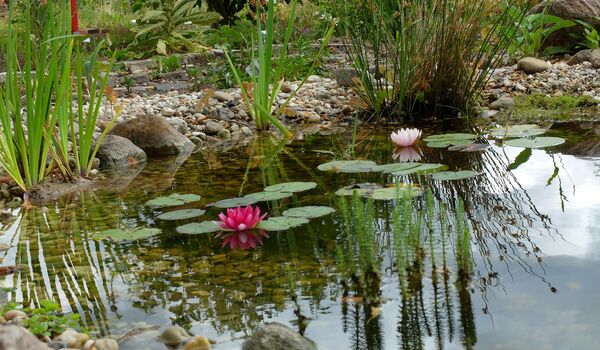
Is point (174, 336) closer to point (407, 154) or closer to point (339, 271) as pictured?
point (339, 271)

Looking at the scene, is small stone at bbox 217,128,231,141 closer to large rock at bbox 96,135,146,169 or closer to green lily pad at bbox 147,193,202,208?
large rock at bbox 96,135,146,169

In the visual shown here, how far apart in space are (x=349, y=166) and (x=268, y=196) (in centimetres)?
63

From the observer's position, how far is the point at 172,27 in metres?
8.64

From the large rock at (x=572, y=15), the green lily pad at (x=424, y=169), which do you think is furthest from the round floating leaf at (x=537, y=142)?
the large rock at (x=572, y=15)

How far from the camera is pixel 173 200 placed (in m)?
3.09

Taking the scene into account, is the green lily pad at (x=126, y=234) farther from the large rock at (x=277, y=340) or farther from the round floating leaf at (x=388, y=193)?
the large rock at (x=277, y=340)

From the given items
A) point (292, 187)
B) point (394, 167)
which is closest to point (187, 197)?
point (292, 187)

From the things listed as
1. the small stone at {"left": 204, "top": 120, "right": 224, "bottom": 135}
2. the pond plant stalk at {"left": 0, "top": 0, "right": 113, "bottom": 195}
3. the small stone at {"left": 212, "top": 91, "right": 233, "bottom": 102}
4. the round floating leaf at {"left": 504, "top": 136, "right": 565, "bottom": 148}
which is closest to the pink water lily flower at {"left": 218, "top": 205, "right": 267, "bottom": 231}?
the pond plant stalk at {"left": 0, "top": 0, "right": 113, "bottom": 195}

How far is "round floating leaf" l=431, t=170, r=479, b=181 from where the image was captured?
312 centimetres

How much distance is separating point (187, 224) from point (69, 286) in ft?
1.92

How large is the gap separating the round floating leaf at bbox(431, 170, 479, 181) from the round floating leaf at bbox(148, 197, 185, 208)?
1.04 meters

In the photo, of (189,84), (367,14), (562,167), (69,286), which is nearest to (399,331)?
(69,286)

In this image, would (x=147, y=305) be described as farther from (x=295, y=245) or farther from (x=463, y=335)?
(x=463, y=335)

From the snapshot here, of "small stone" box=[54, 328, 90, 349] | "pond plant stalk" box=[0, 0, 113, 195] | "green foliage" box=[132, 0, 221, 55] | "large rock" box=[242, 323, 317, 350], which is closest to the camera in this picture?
"large rock" box=[242, 323, 317, 350]
